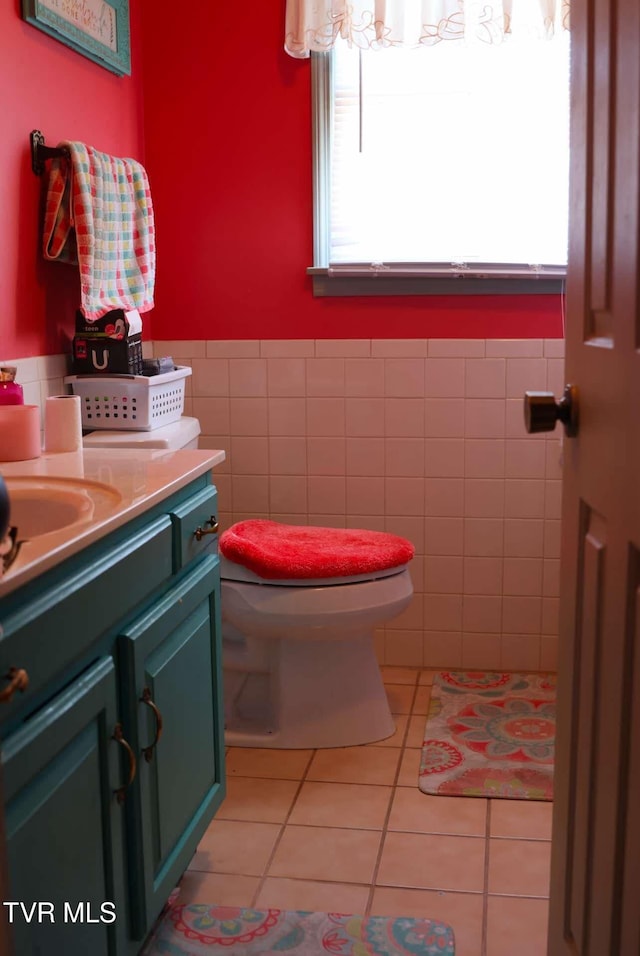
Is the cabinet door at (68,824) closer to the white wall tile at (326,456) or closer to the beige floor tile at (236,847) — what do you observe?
the beige floor tile at (236,847)

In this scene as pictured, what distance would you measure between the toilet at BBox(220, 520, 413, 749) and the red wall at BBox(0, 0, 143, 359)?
72 cm

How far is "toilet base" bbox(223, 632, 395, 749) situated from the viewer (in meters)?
2.67

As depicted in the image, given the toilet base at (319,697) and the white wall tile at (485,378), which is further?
the white wall tile at (485,378)

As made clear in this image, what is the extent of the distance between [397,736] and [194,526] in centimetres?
112

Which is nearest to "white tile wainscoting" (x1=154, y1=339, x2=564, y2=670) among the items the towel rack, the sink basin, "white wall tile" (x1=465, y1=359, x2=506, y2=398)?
"white wall tile" (x1=465, y1=359, x2=506, y2=398)

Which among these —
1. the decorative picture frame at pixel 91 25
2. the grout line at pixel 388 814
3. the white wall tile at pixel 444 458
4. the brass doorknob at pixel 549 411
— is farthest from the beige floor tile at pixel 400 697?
the decorative picture frame at pixel 91 25

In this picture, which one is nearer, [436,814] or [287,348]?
[436,814]

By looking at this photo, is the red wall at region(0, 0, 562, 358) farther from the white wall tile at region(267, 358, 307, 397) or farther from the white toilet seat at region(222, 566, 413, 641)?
the white toilet seat at region(222, 566, 413, 641)

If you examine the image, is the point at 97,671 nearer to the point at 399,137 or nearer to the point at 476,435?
the point at 476,435

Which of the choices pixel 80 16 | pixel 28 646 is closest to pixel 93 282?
pixel 80 16

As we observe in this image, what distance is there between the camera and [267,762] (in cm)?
260

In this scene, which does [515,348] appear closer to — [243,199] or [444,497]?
[444,497]

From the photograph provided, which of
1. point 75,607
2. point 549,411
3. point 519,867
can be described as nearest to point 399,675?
point 519,867

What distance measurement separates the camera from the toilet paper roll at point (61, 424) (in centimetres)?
212
